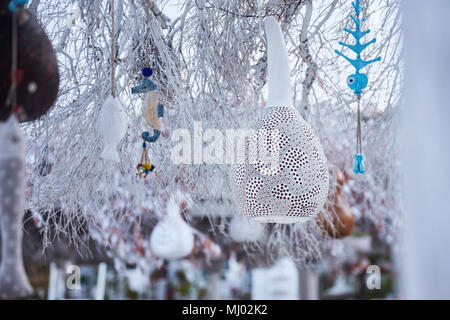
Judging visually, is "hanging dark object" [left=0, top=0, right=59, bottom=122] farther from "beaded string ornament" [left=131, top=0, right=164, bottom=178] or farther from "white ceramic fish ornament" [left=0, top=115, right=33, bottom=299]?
"beaded string ornament" [left=131, top=0, right=164, bottom=178]

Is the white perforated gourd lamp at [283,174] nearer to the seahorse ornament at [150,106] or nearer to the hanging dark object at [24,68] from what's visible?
the seahorse ornament at [150,106]

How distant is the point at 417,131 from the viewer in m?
0.78

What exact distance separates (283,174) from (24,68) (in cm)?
63

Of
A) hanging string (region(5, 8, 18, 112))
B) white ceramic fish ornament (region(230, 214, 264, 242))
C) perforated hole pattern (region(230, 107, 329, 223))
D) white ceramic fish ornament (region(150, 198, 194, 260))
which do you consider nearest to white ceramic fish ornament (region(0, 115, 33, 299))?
hanging string (region(5, 8, 18, 112))

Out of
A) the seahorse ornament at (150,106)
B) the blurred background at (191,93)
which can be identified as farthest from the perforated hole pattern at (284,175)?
the blurred background at (191,93)

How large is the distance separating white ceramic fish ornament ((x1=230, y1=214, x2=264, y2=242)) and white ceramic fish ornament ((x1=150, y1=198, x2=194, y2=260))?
0.94ft

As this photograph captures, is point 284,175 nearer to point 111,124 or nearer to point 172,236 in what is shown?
point 111,124

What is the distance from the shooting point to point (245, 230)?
9.30ft

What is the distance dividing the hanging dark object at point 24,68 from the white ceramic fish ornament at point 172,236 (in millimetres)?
2164

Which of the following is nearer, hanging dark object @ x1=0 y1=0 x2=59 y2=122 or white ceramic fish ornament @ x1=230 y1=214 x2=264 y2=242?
hanging dark object @ x1=0 y1=0 x2=59 y2=122

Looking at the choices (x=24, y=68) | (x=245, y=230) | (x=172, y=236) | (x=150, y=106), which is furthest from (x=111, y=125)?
(x=172, y=236)

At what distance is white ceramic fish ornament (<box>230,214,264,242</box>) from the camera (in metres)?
2.54

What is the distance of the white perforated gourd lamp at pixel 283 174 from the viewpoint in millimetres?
1328

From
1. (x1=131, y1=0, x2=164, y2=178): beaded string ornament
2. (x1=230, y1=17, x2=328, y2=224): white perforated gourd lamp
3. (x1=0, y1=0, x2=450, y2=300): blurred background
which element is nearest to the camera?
(x1=230, y1=17, x2=328, y2=224): white perforated gourd lamp
